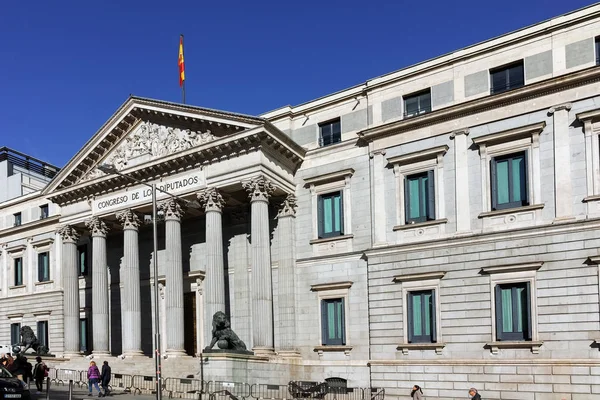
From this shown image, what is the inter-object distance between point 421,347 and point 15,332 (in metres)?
33.4

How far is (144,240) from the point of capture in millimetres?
44656

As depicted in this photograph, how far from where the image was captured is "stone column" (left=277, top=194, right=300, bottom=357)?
36.1m

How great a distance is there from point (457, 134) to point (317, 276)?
10223 mm

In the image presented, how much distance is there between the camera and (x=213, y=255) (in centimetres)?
3619

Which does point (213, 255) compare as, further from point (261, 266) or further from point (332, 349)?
point (332, 349)

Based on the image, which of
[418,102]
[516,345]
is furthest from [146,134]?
[516,345]

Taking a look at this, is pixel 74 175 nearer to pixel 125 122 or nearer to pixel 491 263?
pixel 125 122

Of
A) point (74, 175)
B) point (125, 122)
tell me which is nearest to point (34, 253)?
point (74, 175)

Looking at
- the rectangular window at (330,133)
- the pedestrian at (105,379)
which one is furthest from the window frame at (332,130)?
the pedestrian at (105,379)

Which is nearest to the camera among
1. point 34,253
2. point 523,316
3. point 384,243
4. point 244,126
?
point 523,316

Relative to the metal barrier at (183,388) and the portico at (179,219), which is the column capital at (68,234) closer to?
the portico at (179,219)

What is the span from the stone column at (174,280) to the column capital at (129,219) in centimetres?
268

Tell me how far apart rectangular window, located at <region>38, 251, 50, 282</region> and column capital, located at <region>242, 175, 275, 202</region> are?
21721mm

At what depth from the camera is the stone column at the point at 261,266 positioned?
3478cm
